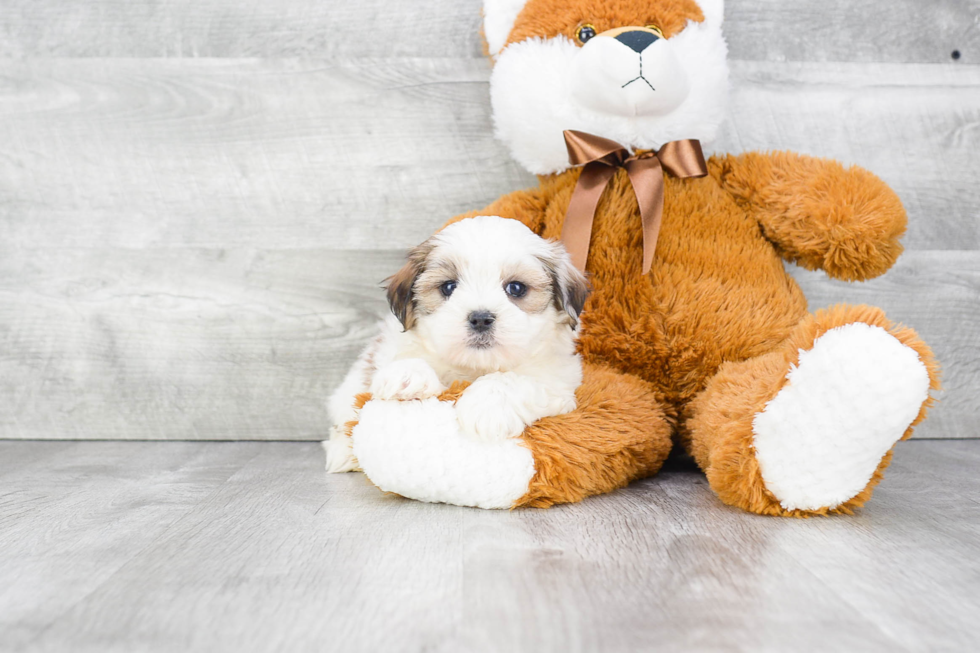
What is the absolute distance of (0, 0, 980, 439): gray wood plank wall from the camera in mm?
2012

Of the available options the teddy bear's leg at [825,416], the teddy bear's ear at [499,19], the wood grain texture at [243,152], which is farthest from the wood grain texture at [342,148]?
the teddy bear's leg at [825,416]

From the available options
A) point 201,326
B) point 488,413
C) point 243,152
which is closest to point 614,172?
point 488,413

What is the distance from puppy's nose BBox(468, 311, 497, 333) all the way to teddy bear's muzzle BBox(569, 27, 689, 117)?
1.87 ft

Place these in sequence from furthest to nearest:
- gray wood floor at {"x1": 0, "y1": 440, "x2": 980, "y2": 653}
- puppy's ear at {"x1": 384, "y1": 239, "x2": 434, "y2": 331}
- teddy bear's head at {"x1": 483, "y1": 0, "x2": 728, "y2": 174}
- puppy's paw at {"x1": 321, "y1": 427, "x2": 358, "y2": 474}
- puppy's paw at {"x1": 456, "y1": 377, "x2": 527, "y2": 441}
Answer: puppy's paw at {"x1": 321, "y1": 427, "x2": 358, "y2": 474}, teddy bear's head at {"x1": 483, "y1": 0, "x2": 728, "y2": 174}, puppy's ear at {"x1": 384, "y1": 239, "x2": 434, "y2": 331}, puppy's paw at {"x1": 456, "y1": 377, "x2": 527, "y2": 441}, gray wood floor at {"x1": 0, "y1": 440, "x2": 980, "y2": 653}

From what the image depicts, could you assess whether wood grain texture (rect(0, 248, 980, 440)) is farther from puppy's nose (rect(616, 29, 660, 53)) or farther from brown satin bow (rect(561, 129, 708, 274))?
puppy's nose (rect(616, 29, 660, 53))

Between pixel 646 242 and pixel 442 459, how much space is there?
2.06 feet

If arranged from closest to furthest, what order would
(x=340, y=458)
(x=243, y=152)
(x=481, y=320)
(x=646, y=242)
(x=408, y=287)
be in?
(x=481, y=320)
(x=408, y=287)
(x=646, y=242)
(x=340, y=458)
(x=243, y=152)

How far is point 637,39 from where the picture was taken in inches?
60.6

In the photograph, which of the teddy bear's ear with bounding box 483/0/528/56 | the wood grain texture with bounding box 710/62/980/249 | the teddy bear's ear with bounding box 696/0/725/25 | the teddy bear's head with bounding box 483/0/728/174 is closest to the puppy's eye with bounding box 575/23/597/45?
the teddy bear's head with bounding box 483/0/728/174

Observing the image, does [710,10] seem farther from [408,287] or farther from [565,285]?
[408,287]

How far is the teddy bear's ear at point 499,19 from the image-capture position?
5.72 ft

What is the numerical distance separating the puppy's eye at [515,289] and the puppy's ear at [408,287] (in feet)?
0.55

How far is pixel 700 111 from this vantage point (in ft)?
5.45

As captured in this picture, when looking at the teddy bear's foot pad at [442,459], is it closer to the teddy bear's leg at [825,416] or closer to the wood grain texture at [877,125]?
the teddy bear's leg at [825,416]
